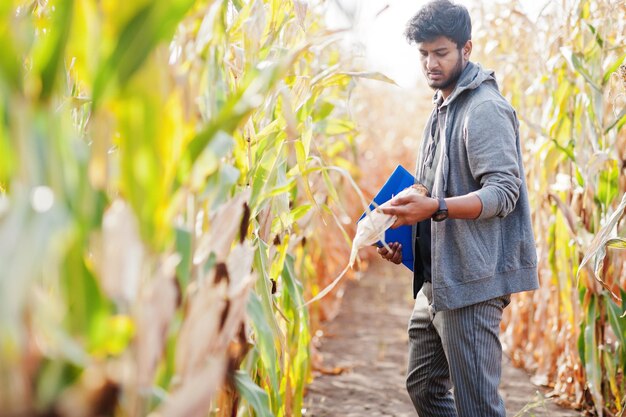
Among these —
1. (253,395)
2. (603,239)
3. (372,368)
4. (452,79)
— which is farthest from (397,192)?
(372,368)

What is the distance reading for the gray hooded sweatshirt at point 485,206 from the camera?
5.63ft

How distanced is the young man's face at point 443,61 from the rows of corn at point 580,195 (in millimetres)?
566

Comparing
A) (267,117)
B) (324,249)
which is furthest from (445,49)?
(324,249)

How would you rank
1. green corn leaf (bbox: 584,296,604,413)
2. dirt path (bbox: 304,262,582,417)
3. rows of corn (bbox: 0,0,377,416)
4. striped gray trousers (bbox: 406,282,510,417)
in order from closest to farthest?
rows of corn (bbox: 0,0,377,416)
striped gray trousers (bbox: 406,282,510,417)
green corn leaf (bbox: 584,296,604,413)
dirt path (bbox: 304,262,582,417)

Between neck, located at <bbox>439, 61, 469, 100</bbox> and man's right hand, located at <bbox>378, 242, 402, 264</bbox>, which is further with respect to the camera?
man's right hand, located at <bbox>378, 242, 402, 264</bbox>

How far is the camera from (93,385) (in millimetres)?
729

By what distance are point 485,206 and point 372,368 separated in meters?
1.95

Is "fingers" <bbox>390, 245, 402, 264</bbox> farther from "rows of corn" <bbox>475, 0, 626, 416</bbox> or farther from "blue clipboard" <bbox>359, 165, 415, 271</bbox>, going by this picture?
"rows of corn" <bbox>475, 0, 626, 416</bbox>

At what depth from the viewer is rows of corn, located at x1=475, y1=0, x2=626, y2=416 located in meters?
2.43

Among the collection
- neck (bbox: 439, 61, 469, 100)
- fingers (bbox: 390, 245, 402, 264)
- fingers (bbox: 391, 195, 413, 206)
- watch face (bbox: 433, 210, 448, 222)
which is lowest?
fingers (bbox: 390, 245, 402, 264)

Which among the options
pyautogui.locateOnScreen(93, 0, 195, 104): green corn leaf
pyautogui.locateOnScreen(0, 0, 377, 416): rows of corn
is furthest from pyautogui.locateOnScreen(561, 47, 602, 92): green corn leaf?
pyautogui.locateOnScreen(93, 0, 195, 104): green corn leaf

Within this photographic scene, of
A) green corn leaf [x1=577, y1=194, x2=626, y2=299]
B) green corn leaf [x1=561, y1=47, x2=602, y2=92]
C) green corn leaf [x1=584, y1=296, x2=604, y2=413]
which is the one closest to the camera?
green corn leaf [x1=577, y1=194, x2=626, y2=299]

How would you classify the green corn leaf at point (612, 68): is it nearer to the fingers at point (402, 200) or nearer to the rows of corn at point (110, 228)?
the fingers at point (402, 200)

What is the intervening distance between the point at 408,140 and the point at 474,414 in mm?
5729
